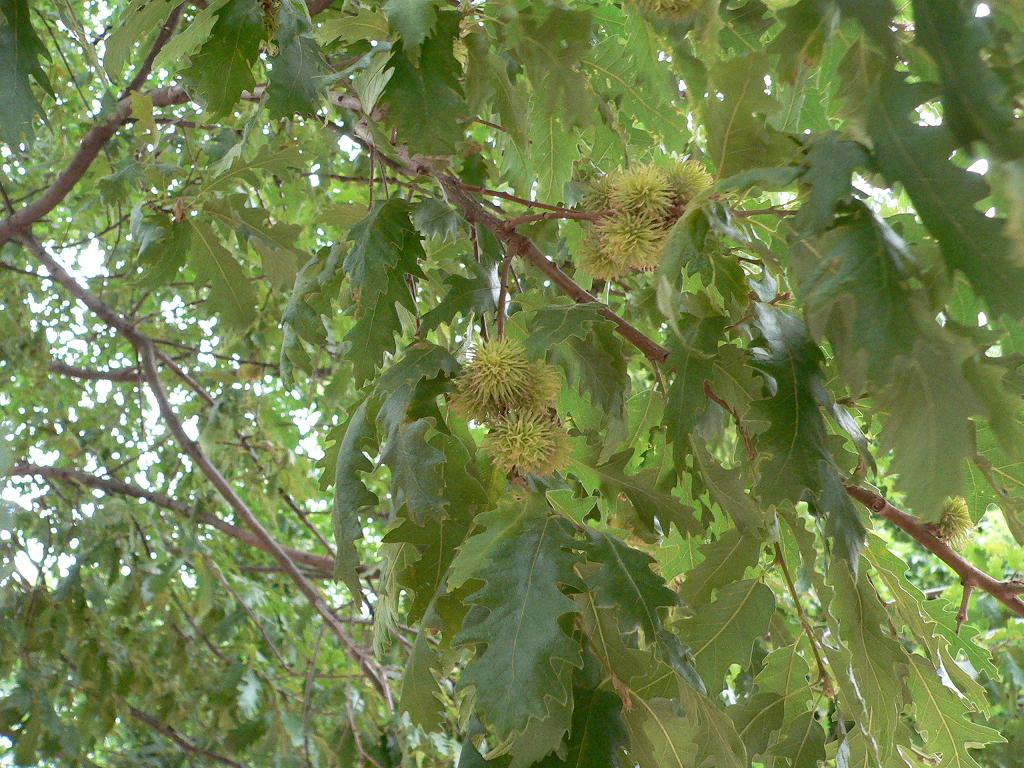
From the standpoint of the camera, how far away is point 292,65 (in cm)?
120

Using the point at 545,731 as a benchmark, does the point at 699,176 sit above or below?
above

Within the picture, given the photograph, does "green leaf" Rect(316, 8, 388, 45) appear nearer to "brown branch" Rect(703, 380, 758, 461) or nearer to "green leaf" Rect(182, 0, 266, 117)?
"green leaf" Rect(182, 0, 266, 117)

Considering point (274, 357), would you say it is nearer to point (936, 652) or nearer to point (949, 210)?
point (936, 652)

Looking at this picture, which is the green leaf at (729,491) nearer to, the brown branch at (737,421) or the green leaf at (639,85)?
the brown branch at (737,421)

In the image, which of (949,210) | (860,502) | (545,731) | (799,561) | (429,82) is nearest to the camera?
(949,210)

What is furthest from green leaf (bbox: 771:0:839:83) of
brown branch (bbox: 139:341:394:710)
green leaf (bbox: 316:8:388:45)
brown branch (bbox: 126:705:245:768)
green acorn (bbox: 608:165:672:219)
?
brown branch (bbox: 126:705:245:768)

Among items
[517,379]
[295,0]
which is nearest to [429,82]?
[295,0]

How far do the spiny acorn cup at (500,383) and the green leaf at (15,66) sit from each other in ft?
1.93

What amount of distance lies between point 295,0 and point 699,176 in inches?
20.9

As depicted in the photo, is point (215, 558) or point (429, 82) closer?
point (429, 82)

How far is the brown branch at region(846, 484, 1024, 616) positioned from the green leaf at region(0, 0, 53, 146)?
1.08m

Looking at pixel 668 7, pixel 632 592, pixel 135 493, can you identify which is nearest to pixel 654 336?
pixel 668 7

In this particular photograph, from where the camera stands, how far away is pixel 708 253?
119cm

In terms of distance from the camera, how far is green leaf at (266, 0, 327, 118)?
1.19 m
